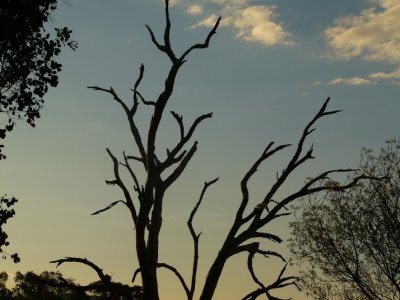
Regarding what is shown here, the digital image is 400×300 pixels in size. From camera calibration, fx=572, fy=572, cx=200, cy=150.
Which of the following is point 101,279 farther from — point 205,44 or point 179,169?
point 205,44

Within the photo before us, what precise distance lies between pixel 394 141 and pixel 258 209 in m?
13.0

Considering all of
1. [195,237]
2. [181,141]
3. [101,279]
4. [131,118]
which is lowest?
[101,279]

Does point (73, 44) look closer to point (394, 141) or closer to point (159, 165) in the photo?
point (159, 165)

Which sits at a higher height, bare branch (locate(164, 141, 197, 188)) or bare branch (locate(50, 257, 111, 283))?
bare branch (locate(164, 141, 197, 188))

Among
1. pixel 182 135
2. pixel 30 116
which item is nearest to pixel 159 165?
pixel 182 135

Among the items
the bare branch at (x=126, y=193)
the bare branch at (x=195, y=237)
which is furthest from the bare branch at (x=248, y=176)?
the bare branch at (x=126, y=193)

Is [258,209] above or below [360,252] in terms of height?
below

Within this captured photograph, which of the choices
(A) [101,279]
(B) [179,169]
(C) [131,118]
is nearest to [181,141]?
(B) [179,169]

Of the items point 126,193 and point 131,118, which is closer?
point 126,193

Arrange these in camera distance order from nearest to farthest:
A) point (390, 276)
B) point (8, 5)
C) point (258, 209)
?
point (258, 209), point (8, 5), point (390, 276)

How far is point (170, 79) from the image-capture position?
12672 millimetres

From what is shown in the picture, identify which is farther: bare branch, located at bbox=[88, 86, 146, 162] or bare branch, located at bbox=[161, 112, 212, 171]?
bare branch, located at bbox=[88, 86, 146, 162]

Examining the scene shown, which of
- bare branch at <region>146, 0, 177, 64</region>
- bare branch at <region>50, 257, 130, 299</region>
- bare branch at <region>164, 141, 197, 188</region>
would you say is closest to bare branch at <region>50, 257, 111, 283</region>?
bare branch at <region>50, 257, 130, 299</region>

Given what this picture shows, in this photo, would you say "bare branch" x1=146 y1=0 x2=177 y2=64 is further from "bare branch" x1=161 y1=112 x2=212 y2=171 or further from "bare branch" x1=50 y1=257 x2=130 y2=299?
"bare branch" x1=50 y1=257 x2=130 y2=299
